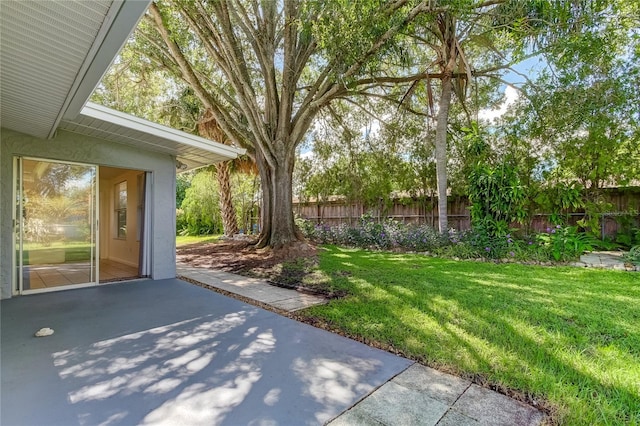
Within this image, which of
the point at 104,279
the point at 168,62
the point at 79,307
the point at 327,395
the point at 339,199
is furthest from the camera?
the point at 339,199

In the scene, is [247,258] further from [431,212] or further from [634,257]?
[634,257]

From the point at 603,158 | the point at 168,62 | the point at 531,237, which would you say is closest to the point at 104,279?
the point at 168,62

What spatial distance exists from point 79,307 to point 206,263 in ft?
13.7

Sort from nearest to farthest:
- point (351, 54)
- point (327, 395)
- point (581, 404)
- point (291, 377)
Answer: point (581, 404), point (327, 395), point (291, 377), point (351, 54)

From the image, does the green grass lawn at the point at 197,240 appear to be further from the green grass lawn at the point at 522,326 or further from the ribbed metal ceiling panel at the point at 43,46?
the ribbed metal ceiling panel at the point at 43,46

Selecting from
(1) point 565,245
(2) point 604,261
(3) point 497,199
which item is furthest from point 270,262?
(2) point 604,261

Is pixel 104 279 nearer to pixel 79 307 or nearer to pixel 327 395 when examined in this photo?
pixel 79 307

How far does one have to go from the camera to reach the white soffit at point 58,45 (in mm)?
2098

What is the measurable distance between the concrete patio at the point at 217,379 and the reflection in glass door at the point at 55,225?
1704 mm

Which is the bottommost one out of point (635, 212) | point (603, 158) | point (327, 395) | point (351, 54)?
point (327, 395)

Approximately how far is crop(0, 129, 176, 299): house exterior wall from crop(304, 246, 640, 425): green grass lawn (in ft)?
12.4

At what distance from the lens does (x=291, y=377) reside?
8.55 ft

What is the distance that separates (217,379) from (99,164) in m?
5.27

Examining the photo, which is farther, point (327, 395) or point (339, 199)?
point (339, 199)
